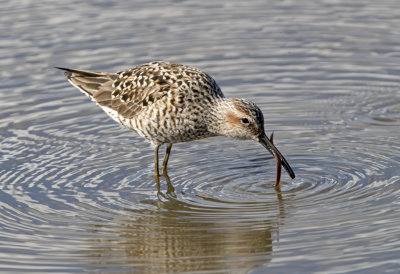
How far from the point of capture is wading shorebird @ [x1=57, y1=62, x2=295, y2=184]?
37.8 ft

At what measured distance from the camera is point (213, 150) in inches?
512

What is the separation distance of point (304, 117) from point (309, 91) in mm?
1228

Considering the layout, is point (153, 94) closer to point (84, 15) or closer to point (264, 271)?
point (264, 271)

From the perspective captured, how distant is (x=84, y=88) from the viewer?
43.2ft

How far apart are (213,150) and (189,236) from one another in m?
3.12

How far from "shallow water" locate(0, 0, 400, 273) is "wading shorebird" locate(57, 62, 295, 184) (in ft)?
2.14

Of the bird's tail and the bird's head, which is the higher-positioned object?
the bird's tail

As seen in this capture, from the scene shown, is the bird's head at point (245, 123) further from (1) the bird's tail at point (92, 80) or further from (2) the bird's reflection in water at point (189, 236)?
(1) the bird's tail at point (92, 80)

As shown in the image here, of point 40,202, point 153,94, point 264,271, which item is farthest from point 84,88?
point 264,271

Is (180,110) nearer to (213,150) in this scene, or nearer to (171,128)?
(171,128)

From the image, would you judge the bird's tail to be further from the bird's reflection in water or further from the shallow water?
the bird's reflection in water

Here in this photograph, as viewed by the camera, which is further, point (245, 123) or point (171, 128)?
point (171, 128)

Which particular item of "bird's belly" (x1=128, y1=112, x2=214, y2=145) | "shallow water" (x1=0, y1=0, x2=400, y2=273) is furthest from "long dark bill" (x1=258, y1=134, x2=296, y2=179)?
"bird's belly" (x1=128, y1=112, x2=214, y2=145)

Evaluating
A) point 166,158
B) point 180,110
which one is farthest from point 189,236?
point 166,158
